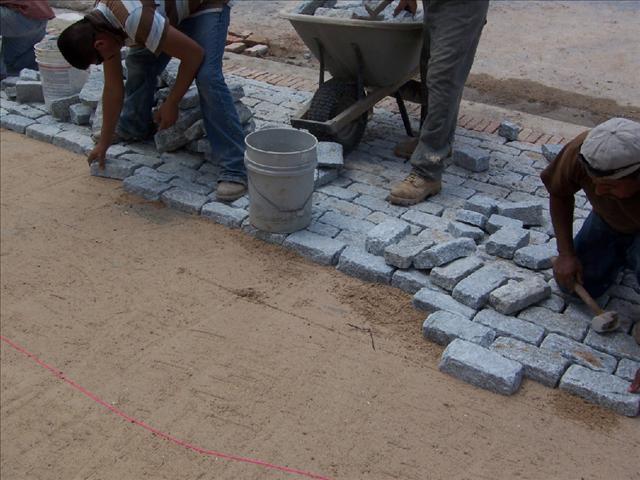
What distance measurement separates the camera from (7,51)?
7555 mm

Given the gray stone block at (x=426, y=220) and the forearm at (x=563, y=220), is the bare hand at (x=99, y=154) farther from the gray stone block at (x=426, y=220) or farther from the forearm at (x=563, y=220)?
the forearm at (x=563, y=220)

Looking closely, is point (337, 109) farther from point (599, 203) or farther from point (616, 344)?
point (616, 344)

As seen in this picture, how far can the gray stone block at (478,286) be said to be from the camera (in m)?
3.83

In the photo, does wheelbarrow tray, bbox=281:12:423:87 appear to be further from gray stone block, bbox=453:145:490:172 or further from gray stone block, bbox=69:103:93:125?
gray stone block, bbox=69:103:93:125

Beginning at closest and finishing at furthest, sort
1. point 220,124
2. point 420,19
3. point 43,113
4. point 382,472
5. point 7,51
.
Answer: point 382,472 → point 220,124 → point 420,19 → point 43,113 → point 7,51

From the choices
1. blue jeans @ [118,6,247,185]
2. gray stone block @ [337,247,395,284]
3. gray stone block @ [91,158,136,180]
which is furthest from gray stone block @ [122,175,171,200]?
gray stone block @ [337,247,395,284]

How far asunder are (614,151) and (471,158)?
247 cm

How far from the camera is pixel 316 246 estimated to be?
4.43 meters

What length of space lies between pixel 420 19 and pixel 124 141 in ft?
9.02

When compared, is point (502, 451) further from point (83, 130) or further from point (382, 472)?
point (83, 130)

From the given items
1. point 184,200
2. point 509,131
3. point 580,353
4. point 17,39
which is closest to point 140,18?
point 184,200

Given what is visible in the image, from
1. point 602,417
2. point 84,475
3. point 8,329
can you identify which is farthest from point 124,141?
point 602,417

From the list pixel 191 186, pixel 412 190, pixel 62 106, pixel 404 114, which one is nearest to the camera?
pixel 412 190

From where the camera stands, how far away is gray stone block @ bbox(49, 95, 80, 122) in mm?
6348
